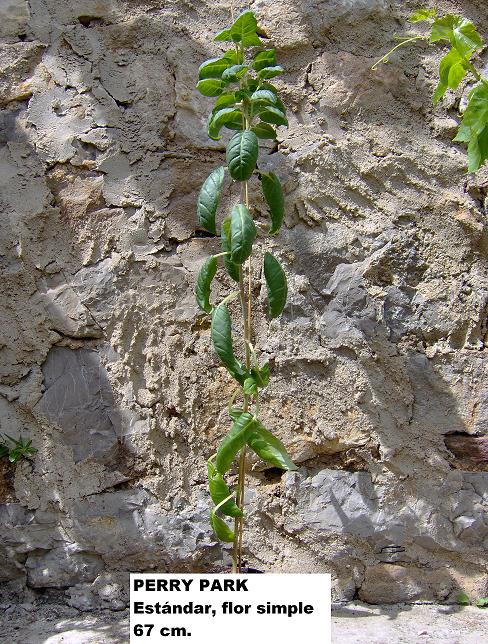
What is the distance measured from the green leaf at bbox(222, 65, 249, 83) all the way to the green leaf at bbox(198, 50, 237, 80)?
0.06 meters

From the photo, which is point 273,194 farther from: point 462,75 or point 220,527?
point 220,527

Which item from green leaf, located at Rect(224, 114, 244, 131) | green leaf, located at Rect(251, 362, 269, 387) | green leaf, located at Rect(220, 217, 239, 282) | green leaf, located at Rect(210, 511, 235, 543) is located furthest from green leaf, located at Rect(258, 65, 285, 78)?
green leaf, located at Rect(210, 511, 235, 543)

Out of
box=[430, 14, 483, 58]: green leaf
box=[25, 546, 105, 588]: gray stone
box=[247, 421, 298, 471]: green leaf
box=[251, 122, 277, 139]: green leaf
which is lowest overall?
box=[25, 546, 105, 588]: gray stone

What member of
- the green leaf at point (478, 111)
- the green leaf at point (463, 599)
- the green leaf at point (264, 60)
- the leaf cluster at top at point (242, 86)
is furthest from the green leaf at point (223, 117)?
the green leaf at point (463, 599)

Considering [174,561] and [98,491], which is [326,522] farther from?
[98,491]

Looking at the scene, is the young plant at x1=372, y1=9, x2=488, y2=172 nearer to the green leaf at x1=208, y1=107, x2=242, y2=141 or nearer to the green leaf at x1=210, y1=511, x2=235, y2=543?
the green leaf at x1=208, y1=107, x2=242, y2=141

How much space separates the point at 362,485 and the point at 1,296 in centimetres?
102

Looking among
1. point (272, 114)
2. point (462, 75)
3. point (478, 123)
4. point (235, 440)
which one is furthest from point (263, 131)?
point (235, 440)

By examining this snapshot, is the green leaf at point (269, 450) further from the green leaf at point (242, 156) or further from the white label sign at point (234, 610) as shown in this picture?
the green leaf at point (242, 156)

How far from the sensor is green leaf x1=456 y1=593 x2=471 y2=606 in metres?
1.78

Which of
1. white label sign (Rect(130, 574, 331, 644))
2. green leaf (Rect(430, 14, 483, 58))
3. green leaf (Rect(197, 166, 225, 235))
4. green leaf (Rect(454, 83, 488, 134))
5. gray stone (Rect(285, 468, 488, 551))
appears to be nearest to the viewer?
green leaf (Rect(454, 83, 488, 134))

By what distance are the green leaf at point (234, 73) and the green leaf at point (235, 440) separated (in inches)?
27.6

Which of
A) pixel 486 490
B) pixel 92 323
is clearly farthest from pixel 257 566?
pixel 92 323

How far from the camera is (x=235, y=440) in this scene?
1.49 meters
